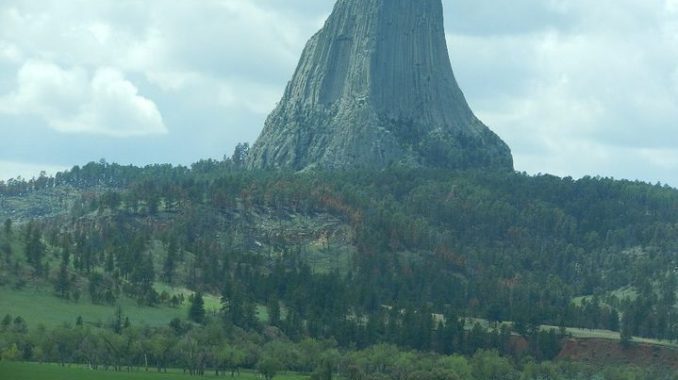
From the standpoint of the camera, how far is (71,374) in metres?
170

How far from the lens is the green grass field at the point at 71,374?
521 ft

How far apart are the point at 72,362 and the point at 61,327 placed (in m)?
9.51

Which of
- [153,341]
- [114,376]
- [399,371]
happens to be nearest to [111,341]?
[153,341]

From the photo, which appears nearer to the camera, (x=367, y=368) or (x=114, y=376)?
(x=114, y=376)

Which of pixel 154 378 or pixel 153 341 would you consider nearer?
pixel 154 378

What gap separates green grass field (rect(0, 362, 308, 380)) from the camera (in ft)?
521

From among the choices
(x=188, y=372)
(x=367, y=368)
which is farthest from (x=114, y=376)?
(x=367, y=368)

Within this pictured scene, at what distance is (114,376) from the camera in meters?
174

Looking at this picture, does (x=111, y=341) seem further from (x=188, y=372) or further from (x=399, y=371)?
(x=399, y=371)

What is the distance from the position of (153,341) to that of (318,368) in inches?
815

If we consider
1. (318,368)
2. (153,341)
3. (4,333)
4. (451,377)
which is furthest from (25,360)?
(451,377)

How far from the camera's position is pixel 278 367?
194 meters

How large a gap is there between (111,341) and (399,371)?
112ft

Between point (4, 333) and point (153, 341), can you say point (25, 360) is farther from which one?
point (153, 341)
